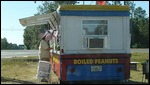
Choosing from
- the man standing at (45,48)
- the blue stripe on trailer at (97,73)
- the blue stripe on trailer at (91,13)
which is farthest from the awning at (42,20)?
the blue stripe on trailer at (97,73)

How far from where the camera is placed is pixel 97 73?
12.2m

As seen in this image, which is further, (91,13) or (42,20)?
(42,20)

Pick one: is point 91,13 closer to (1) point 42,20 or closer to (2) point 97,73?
(2) point 97,73

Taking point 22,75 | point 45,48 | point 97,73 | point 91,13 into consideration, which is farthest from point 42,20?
point 97,73

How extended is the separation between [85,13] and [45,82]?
3.06 meters

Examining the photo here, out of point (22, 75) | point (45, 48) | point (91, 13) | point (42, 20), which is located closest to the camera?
point (91, 13)

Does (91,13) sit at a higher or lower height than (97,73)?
higher

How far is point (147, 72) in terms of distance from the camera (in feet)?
41.5

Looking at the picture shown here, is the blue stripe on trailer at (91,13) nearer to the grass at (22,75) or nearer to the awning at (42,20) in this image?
the awning at (42,20)

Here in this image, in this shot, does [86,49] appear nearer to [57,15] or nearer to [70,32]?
[70,32]

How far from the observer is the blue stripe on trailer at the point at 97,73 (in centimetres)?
1208

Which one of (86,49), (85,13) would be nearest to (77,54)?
(86,49)

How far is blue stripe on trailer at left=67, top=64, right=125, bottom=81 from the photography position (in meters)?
12.1

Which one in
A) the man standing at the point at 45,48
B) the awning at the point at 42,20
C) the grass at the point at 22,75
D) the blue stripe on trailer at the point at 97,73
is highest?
the awning at the point at 42,20
